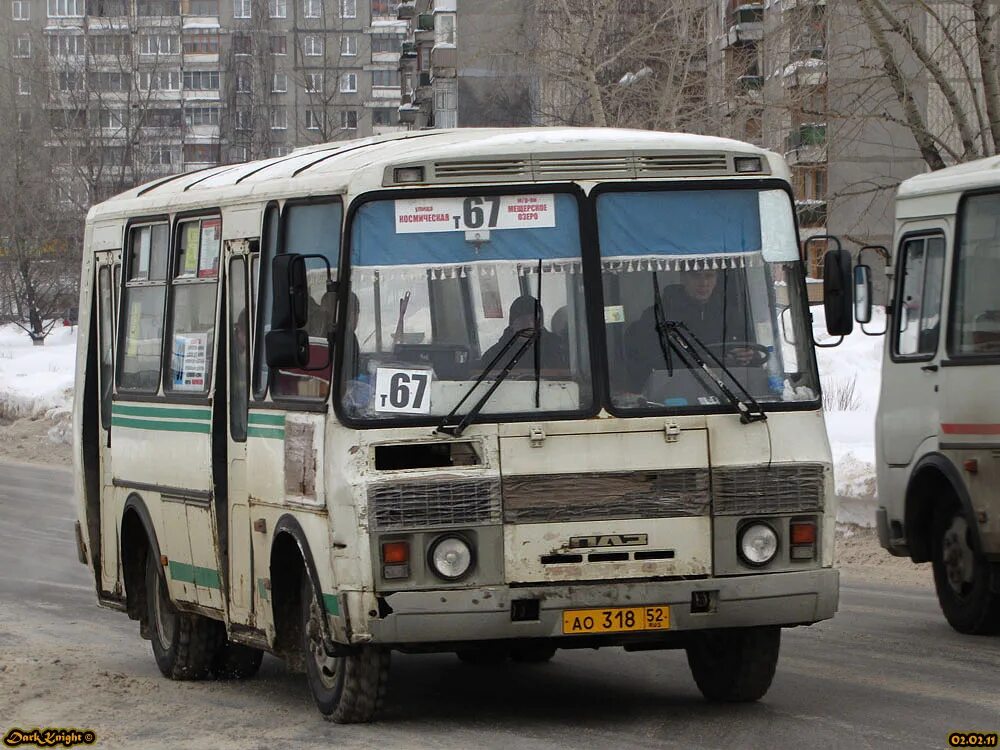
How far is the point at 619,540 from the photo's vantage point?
8.60 m

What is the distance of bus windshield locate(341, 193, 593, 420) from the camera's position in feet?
28.3

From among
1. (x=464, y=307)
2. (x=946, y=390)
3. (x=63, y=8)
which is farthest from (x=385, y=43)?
(x=464, y=307)

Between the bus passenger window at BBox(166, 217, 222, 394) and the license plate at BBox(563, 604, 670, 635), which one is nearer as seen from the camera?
the license plate at BBox(563, 604, 670, 635)

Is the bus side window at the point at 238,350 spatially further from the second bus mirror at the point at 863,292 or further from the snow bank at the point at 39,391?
Result: the snow bank at the point at 39,391

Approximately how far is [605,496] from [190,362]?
3.11 meters

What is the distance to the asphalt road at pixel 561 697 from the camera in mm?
8594

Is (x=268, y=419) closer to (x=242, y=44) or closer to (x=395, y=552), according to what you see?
(x=395, y=552)

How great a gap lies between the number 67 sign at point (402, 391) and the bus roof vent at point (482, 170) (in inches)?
33.0

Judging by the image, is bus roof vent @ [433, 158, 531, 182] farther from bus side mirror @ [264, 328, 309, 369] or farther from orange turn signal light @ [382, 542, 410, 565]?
orange turn signal light @ [382, 542, 410, 565]

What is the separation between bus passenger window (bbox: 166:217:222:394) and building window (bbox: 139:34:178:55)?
59.1 m

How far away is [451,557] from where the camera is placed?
849cm

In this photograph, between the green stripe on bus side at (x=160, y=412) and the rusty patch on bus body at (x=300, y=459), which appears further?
the green stripe on bus side at (x=160, y=412)

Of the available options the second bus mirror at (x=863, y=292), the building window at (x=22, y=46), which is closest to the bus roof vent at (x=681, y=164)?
the second bus mirror at (x=863, y=292)

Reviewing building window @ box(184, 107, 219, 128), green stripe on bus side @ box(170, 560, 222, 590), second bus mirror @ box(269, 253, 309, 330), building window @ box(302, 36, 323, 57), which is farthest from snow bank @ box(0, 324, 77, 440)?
building window @ box(184, 107, 219, 128)
